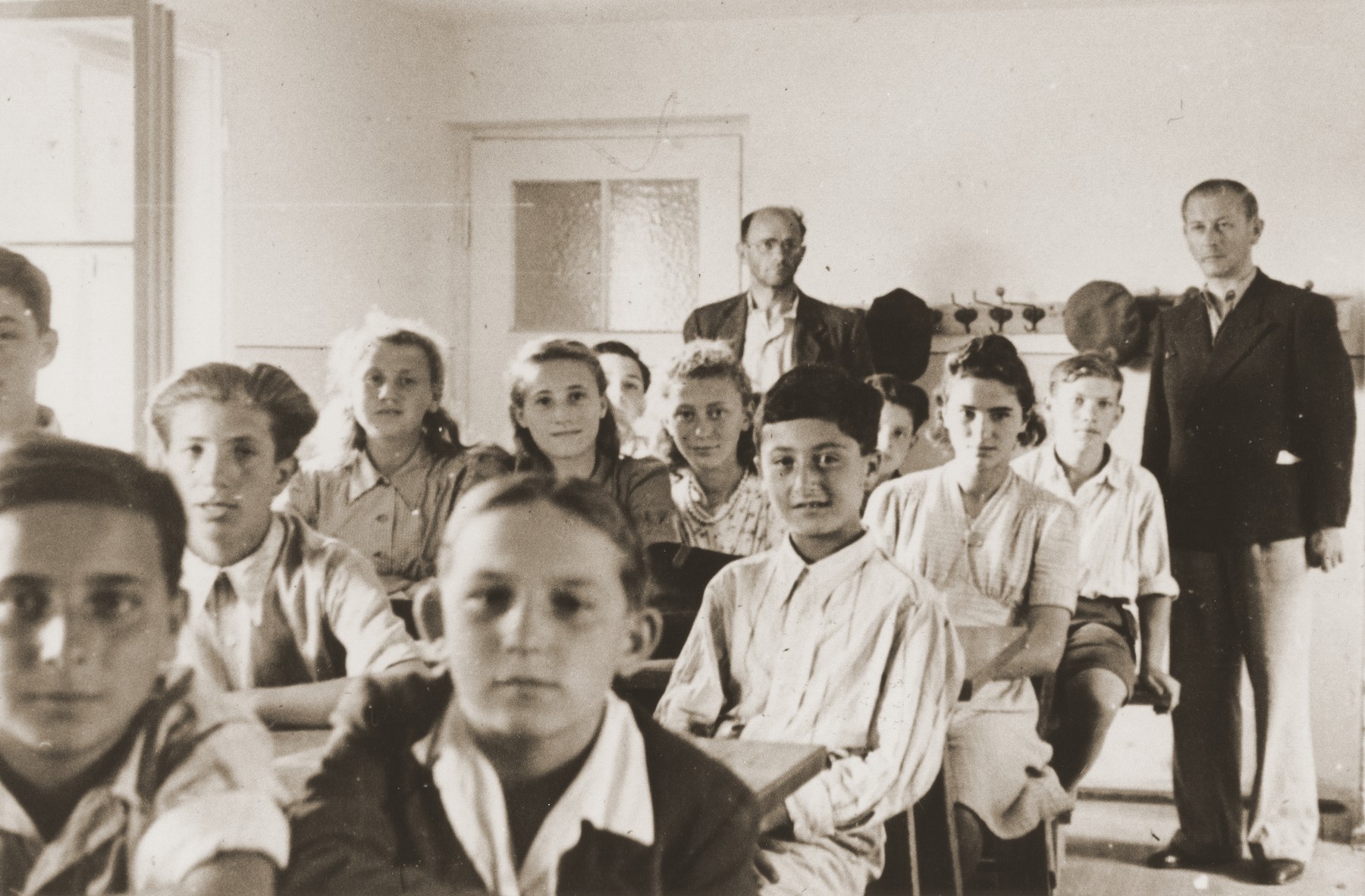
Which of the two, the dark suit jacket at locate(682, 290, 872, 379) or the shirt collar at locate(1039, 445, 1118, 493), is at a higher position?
the dark suit jacket at locate(682, 290, 872, 379)

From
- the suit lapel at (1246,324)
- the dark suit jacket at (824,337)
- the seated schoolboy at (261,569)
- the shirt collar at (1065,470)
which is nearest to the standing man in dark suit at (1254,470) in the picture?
the suit lapel at (1246,324)

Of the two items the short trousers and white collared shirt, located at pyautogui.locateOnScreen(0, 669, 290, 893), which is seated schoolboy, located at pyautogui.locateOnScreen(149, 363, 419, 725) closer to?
white collared shirt, located at pyautogui.locateOnScreen(0, 669, 290, 893)

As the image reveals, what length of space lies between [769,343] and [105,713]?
27.6 inches

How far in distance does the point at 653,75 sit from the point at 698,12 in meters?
0.07

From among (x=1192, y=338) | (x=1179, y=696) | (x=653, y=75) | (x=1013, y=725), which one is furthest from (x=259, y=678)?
(x=1179, y=696)

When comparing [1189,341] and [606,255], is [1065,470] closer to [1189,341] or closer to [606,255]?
[1189,341]

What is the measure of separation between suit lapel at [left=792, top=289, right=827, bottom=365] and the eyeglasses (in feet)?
0.26

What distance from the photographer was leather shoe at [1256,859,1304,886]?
1847mm

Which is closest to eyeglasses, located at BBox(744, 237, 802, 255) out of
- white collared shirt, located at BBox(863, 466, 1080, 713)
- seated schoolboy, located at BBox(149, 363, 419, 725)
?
seated schoolboy, located at BBox(149, 363, 419, 725)

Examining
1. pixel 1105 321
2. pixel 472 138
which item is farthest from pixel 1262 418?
pixel 472 138

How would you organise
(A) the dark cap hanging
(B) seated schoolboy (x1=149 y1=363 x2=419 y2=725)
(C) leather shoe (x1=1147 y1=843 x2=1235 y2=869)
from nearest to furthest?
(B) seated schoolboy (x1=149 y1=363 x2=419 y2=725)
(A) the dark cap hanging
(C) leather shoe (x1=1147 y1=843 x2=1235 y2=869)

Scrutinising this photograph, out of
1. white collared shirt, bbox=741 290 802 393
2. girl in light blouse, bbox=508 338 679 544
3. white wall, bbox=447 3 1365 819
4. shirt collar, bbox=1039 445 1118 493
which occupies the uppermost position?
white wall, bbox=447 3 1365 819

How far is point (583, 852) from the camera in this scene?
2.94ft

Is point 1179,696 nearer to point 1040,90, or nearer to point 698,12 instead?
point 1040,90
